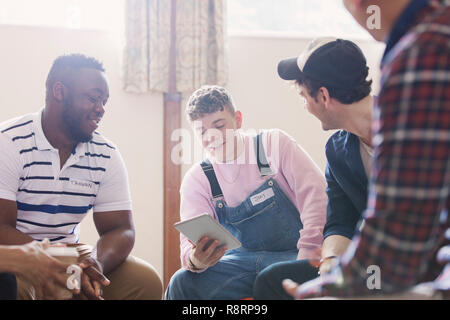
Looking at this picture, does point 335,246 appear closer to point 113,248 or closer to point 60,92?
point 113,248

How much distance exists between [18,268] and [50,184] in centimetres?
56

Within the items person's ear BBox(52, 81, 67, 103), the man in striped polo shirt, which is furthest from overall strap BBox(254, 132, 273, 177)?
person's ear BBox(52, 81, 67, 103)

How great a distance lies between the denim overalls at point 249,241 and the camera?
6.77ft

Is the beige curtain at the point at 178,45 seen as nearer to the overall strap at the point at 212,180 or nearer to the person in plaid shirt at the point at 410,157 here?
Answer: the overall strap at the point at 212,180

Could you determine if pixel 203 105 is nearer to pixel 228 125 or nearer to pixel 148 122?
pixel 228 125

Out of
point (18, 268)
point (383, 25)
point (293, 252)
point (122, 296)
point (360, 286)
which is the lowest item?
point (122, 296)

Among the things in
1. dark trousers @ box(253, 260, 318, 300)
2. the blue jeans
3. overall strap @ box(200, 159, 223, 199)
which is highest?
overall strap @ box(200, 159, 223, 199)

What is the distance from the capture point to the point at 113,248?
1.96m

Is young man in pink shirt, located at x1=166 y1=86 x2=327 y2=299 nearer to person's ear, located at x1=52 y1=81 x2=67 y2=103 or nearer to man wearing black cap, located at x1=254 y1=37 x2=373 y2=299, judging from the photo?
man wearing black cap, located at x1=254 y1=37 x2=373 y2=299

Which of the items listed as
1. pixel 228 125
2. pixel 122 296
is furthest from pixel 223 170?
pixel 122 296

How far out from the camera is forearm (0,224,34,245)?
5.82ft

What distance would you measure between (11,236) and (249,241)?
40.1 inches

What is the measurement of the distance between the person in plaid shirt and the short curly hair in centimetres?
142

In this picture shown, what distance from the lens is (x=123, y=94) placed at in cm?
343
